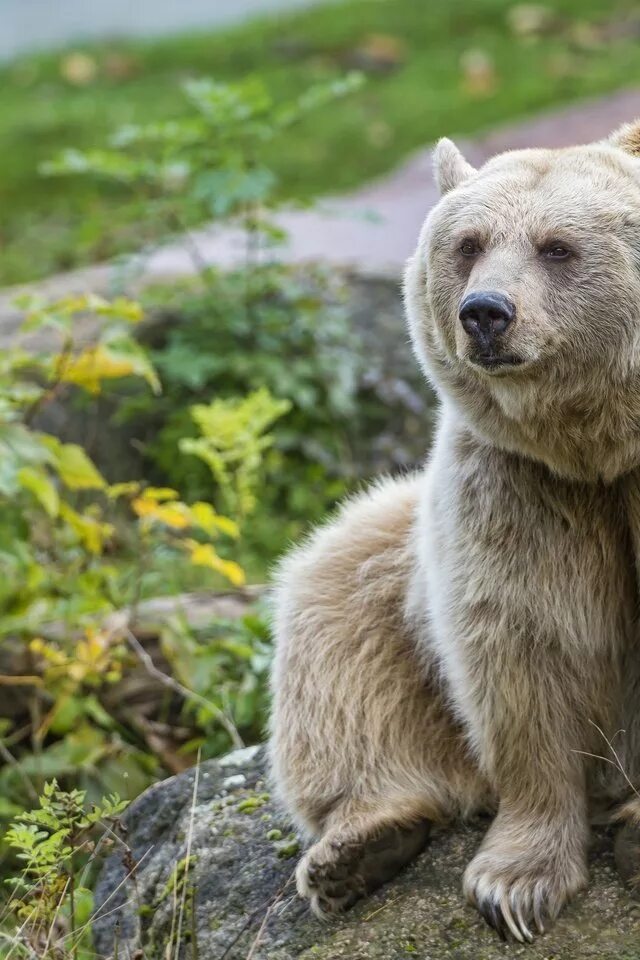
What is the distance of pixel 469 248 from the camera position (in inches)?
124

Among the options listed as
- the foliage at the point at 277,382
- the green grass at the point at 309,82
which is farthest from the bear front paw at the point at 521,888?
the green grass at the point at 309,82

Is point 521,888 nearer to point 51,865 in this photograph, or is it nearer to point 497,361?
point 51,865

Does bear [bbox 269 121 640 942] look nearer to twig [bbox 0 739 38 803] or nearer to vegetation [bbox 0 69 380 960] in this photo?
vegetation [bbox 0 69 380 960]

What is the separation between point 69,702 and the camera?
495 cm

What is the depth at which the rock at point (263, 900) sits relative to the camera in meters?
3.14

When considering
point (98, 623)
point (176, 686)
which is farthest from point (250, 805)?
point (98, 623)

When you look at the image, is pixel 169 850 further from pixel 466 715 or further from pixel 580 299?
pixel 580 299

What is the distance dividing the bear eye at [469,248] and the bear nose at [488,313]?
0.23m

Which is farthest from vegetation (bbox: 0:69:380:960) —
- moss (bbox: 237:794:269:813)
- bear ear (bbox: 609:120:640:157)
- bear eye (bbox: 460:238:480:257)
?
bear ear (bbox: 609:120:640:157)

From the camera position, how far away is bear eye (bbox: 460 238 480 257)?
314 centimetres

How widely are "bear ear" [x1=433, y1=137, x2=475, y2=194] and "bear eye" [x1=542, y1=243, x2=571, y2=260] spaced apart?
1.49 ft

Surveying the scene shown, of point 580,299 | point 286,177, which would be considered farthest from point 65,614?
point 286,177

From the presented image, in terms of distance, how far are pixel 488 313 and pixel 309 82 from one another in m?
12.3

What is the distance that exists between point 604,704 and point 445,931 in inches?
27.2
